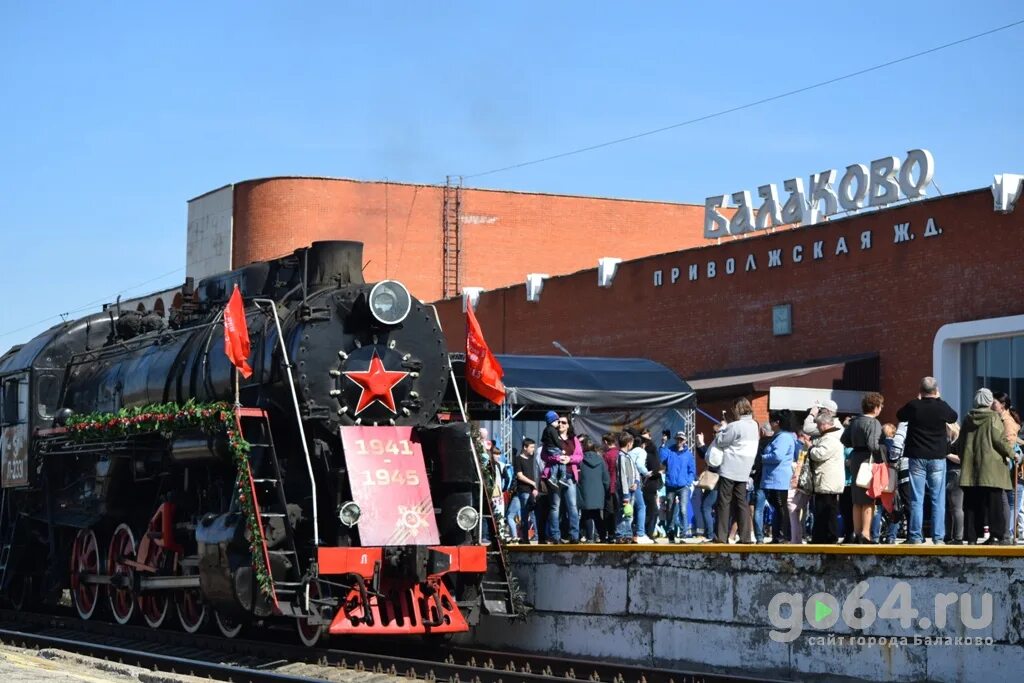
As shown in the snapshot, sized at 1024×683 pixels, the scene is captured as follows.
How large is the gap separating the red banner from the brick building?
36.0 m

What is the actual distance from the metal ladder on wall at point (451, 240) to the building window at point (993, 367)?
2814 cm

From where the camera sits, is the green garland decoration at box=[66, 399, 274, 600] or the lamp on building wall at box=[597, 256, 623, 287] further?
the lamp on building wall at box=[597, 256, 623, 287]

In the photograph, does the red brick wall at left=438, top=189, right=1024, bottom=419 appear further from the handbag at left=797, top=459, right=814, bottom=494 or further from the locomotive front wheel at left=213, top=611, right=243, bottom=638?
the locomotive front wheel at left=213, top=611, right=243, bottom=638

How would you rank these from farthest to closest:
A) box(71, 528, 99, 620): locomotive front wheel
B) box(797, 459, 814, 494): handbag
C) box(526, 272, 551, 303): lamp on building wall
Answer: box(526, 272, 551, 303): lamp on building wall, box(71, 528, 99, 620): locomotive front wheel, box(797, 459, 814, 494): handbag

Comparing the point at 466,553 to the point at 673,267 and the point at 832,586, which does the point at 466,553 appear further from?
the point at 673,267

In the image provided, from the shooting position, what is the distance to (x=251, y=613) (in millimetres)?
13797

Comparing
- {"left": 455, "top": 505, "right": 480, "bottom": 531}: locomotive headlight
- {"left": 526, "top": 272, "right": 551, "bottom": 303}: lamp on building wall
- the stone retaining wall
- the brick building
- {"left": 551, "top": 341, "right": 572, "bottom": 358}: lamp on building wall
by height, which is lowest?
the stone retaining wall

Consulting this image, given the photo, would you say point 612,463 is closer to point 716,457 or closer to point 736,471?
point 716,457

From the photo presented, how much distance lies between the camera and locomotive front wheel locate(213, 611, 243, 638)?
15462mm

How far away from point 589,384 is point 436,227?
28.9 metres

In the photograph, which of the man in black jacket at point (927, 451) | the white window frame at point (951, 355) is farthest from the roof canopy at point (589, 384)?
the man in black jacket at point (927, 451)

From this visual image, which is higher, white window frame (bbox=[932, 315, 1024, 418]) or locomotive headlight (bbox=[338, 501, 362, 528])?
white window frame (bbox=[932, 315, 1024, 418])

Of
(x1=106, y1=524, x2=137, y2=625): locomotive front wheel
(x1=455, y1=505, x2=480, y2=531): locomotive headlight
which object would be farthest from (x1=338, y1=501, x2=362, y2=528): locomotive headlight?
(x1=106, y1=524, x2=137, y2=625): locomotive front wheel

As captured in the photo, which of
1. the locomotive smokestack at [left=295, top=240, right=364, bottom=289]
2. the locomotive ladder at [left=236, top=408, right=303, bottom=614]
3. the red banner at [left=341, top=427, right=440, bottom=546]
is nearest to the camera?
the locomotive ladder at [left=236, top=408, right=303, bottom=614]
